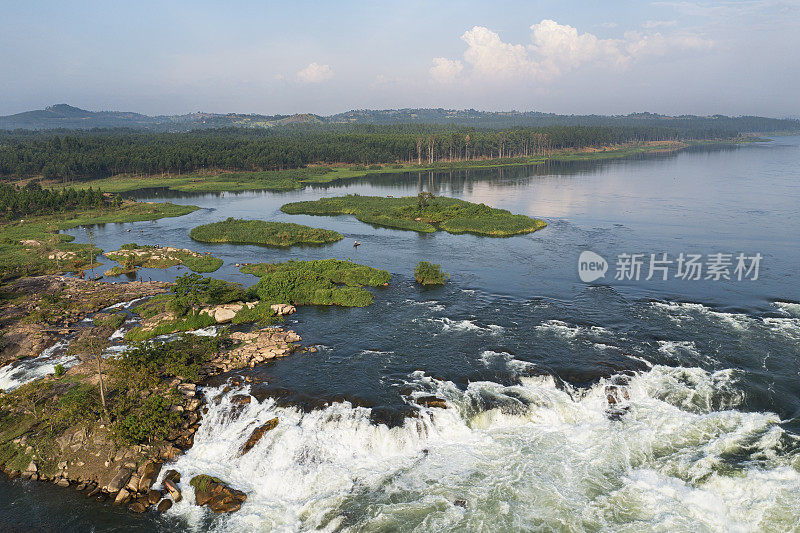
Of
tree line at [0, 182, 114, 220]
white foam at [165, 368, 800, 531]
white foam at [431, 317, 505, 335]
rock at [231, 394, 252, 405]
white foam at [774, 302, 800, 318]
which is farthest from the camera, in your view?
tree line at [0, 182, 114, 220]

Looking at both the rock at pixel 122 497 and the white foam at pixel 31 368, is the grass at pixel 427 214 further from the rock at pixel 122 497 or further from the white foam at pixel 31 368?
the rock at pixel 122 497

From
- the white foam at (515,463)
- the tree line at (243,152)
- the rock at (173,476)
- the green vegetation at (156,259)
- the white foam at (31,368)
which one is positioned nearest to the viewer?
the white foam at (515,463)

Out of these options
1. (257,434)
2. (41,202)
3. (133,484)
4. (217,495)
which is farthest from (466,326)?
(41,202)

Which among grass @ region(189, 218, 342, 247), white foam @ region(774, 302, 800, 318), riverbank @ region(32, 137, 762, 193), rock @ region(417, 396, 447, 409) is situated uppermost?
riverbank @ region(32, 137, 762, 193)

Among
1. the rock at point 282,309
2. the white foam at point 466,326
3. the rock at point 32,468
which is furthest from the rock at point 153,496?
the white foam at point 466,326

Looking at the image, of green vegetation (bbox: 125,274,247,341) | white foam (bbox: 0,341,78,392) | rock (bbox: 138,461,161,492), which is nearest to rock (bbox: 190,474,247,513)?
rock (bbox: 138,461,161,492)

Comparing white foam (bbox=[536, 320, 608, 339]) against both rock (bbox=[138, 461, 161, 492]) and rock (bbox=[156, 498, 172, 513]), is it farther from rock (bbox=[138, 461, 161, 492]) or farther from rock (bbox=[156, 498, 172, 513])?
rock (bbox=[138, 461, 161, 492])
